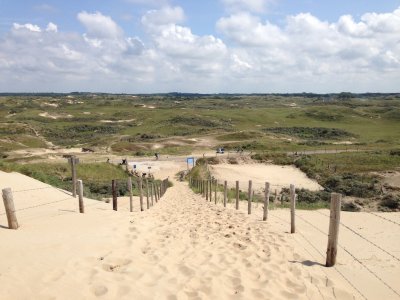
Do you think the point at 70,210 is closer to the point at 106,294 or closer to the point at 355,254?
the point at 106,294

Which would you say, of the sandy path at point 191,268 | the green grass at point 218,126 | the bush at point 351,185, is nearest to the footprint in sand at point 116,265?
the sandy path at point 191,268

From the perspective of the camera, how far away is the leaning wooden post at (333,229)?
26.9ft

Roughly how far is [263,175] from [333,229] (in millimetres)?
34800

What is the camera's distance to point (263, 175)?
42.8 m

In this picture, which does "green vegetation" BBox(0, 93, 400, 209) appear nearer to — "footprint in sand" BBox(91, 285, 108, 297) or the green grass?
the green grass

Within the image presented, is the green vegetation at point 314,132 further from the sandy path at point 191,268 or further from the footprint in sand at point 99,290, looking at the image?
the footprint in sand at point 99,290

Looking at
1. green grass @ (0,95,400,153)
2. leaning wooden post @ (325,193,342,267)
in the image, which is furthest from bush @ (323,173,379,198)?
green grass @ (0,95,400,153)

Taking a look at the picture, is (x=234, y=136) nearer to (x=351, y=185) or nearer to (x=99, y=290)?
(x=351, y=185)

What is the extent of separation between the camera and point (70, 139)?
87.6 meters

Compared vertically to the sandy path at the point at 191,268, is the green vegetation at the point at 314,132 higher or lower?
lower

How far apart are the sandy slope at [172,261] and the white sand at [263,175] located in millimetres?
23732

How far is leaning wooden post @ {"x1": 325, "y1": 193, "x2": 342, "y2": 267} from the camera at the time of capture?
26.9 feet

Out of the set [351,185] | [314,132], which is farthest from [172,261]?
[314,132]

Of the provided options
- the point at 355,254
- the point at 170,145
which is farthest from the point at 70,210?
the point at 170,145
